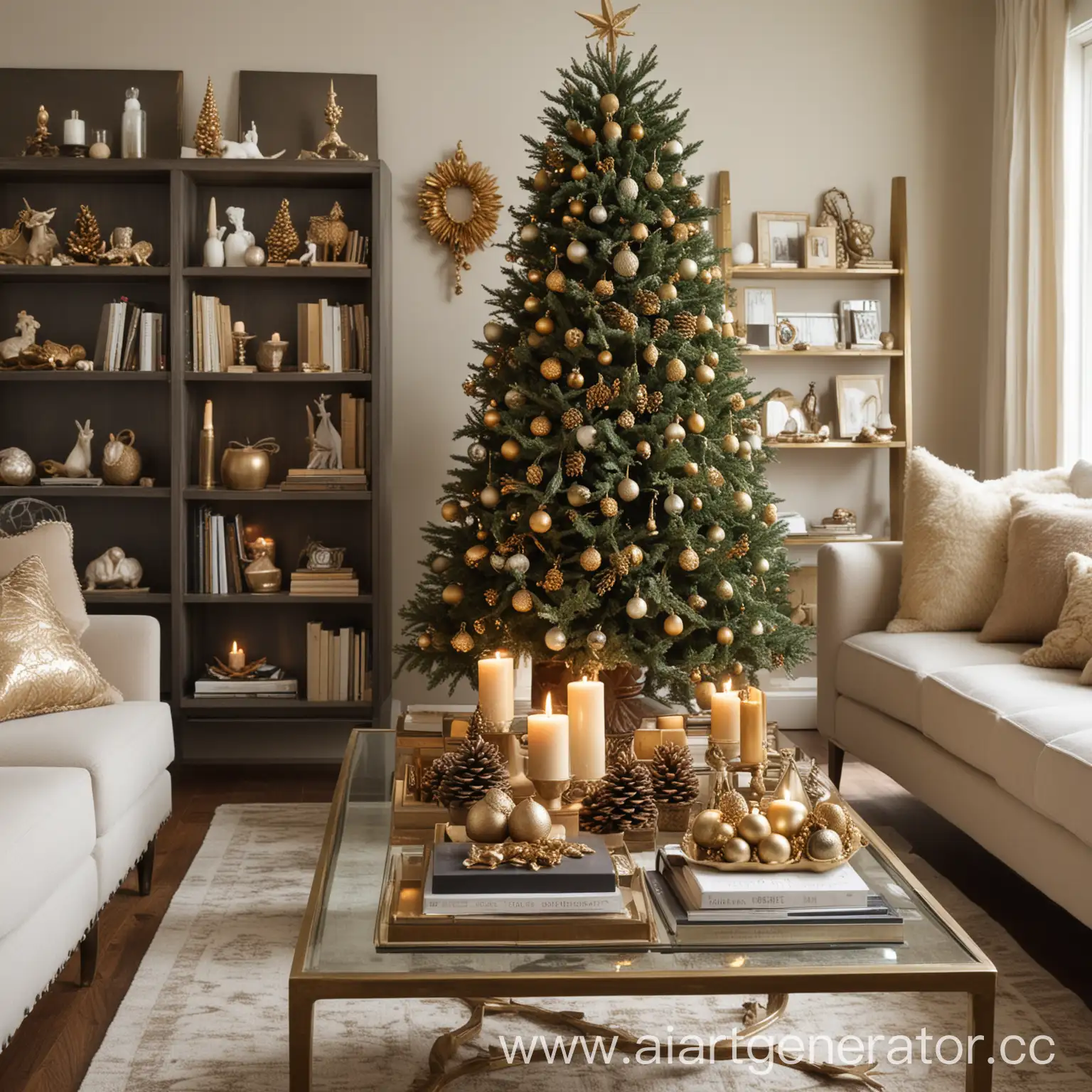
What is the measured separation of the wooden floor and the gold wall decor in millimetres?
1965

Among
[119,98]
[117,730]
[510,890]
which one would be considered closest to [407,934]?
[510,890]

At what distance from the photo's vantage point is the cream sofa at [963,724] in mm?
2289

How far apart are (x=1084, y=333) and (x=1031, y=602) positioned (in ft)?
4.84

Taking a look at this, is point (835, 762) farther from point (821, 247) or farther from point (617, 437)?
point (821, 247)

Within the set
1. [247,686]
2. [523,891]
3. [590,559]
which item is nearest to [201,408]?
[247,686]

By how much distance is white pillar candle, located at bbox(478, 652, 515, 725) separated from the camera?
7.57 ft

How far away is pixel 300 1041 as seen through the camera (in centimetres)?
146

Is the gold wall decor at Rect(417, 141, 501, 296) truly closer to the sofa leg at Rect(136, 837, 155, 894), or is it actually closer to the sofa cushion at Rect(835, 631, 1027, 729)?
the sofa cushion at Rect(835, 631, 1027, 729)

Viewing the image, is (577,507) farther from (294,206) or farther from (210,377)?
(294,206)

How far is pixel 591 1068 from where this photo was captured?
206 cm

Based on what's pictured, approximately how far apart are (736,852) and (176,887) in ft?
5.86

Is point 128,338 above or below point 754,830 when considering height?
above

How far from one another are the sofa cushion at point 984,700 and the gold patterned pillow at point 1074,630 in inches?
1.2

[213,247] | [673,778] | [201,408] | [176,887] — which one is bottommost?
[176,887]
